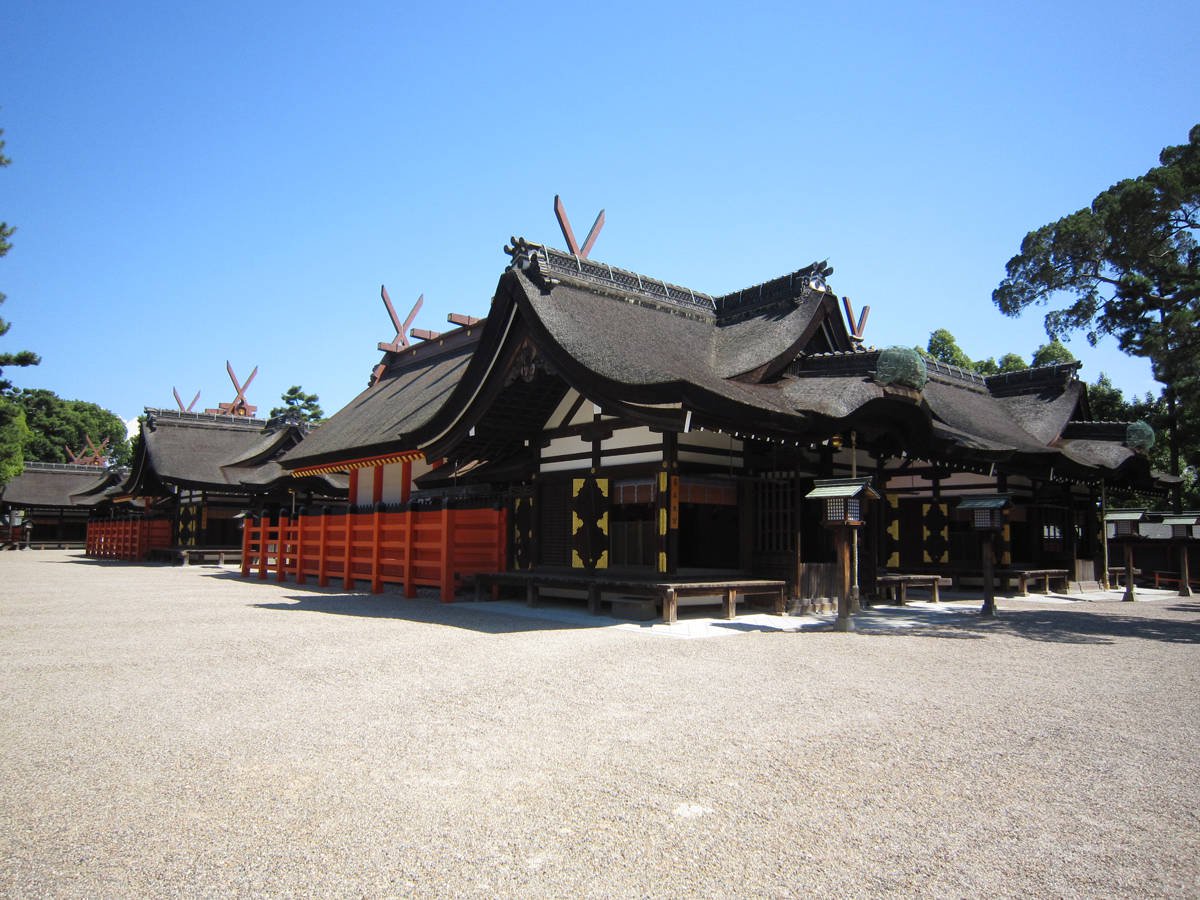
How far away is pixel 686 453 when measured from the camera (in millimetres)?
11719

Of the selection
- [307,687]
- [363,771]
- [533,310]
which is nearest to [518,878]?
[363,771]

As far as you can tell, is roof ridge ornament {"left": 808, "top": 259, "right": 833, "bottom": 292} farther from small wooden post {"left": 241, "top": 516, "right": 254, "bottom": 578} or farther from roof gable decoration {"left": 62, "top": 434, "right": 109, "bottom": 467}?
roof gable decoration {"left": 62, "top": 434, "right": 109, "bottom": 467}

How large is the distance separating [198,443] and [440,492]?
18162 mm

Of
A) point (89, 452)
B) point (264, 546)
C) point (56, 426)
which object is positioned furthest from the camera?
point (89, 452)

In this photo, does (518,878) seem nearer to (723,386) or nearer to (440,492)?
(723,386)

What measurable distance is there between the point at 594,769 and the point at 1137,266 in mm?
13899

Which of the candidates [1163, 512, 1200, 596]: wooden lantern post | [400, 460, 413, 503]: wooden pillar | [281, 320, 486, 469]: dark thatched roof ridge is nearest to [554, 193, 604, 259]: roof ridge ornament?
[281, 320, 486, 469]: dark thatched roof ridge

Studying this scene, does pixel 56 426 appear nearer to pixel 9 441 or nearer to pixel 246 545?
pixel 9 441

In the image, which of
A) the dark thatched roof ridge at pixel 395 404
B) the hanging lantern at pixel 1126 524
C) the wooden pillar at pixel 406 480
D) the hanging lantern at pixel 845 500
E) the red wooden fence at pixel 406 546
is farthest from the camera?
the wooden pillar at pixel 406 480

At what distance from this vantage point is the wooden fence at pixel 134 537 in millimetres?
29812

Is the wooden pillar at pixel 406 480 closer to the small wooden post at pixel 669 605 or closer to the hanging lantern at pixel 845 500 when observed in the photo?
the small wooden post at pixel 669 605

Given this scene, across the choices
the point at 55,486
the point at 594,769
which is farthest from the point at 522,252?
the point at 55,486

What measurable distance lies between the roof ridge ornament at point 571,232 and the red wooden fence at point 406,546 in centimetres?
732

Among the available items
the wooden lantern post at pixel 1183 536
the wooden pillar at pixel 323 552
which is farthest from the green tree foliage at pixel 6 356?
the wooden lantern post at pixel 1183 536
